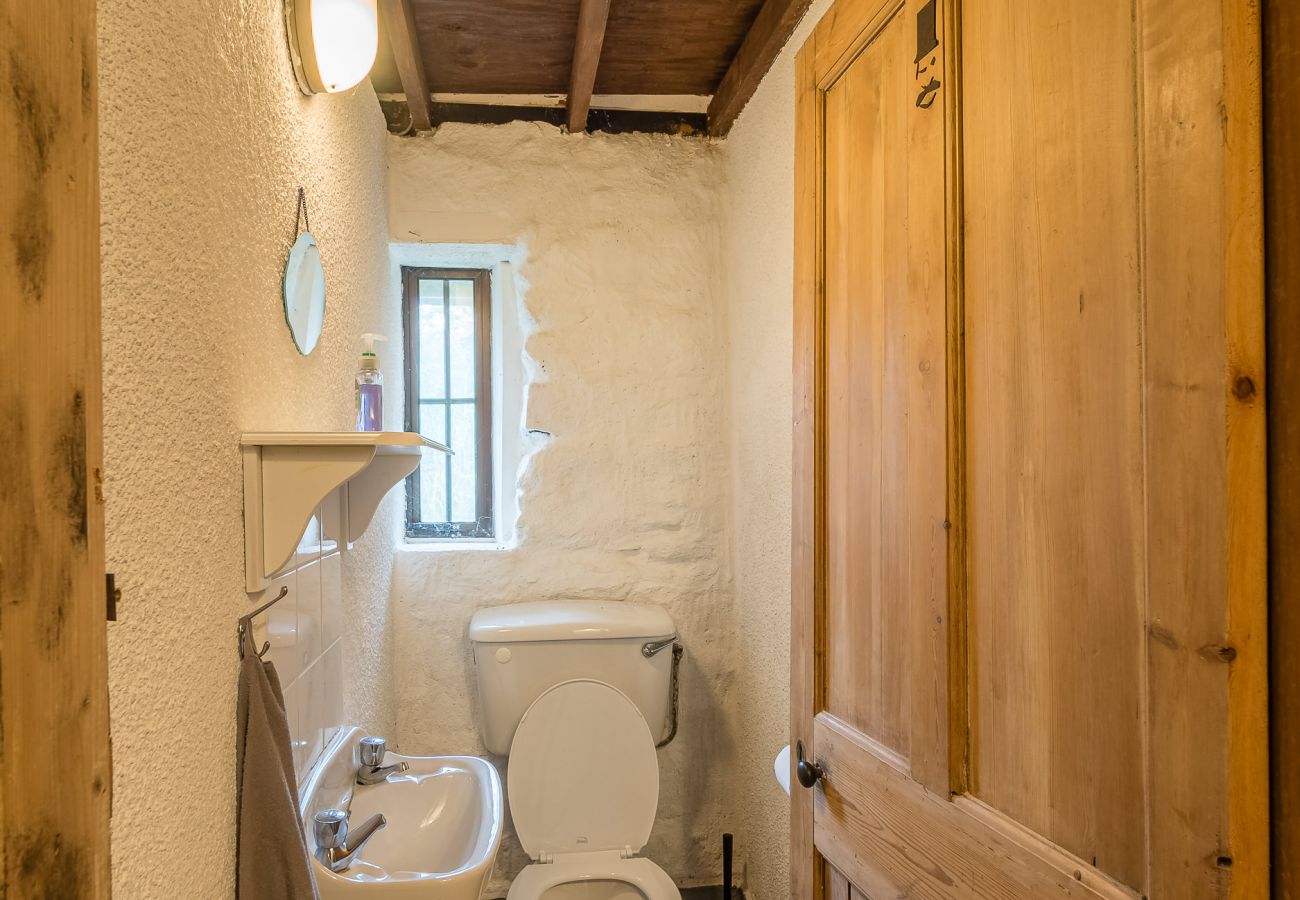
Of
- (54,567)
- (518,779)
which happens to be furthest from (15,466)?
(518,779)

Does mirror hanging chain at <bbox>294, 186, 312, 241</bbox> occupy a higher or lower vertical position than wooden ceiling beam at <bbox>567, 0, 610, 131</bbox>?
lower

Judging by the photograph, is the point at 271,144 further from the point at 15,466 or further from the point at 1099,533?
the point at 1099,533

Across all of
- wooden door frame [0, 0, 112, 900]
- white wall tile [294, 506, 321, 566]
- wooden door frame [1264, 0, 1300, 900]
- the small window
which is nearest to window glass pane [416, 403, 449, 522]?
the small window

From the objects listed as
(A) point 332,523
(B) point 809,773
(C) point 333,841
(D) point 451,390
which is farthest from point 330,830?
(D) point 451,390

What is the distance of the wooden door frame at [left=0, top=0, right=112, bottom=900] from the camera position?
314mm

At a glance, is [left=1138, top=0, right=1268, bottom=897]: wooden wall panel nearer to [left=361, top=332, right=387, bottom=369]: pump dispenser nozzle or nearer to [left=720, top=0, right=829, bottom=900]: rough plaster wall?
[left=720, top=0, right=829, bottom=900]: rough plaster wall

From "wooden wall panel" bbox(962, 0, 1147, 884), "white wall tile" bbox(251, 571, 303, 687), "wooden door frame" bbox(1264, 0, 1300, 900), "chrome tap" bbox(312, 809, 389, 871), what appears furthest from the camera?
"chrome tap" bbox(312, 809, 389, 871)

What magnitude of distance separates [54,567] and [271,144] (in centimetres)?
84

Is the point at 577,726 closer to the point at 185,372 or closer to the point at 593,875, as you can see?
the point at 593,875

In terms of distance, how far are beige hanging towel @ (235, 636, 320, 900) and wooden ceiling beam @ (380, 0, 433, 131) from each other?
124 cm

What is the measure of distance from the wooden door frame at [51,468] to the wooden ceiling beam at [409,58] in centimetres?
130

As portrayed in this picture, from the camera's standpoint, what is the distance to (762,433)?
5.87 ft

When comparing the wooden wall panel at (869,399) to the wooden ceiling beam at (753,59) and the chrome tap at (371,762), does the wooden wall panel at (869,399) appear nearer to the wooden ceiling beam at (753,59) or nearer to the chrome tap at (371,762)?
the wooden ceiling beam at (753,59)

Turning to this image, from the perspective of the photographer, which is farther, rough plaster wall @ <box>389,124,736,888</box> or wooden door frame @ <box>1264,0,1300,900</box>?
rough plaster wall @ <box>389,124,736,888</box>
